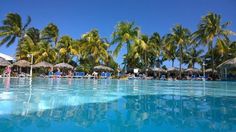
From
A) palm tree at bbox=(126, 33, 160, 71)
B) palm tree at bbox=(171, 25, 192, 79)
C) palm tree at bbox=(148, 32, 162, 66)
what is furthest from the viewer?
palm tree at bbox=(148, 32, 162, 66)

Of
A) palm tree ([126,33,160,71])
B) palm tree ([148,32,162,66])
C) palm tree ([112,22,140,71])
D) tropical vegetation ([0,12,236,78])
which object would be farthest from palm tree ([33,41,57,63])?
palm tree ([148,32,162,66])

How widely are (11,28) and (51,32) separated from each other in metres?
5.25

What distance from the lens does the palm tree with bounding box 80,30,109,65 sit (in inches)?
1321

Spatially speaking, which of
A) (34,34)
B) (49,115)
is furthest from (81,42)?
(49,115)

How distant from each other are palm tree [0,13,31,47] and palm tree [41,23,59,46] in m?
3.24

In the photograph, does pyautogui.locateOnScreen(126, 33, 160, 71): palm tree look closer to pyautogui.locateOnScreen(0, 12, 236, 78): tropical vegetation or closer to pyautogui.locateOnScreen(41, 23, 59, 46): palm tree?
pyautogui.locateOnScreen(0, 12, 236, 78): tropical vegetation

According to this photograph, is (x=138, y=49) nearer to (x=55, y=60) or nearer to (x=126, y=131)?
(x=55, y=60)

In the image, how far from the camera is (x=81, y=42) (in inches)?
1363

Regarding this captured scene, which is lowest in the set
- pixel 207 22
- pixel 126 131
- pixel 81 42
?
pixel 126 131

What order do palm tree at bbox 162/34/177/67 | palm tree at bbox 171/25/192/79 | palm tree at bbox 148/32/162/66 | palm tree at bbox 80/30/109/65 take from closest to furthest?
1. palm tree at bbox 80/30/109/65
2. palm tree at bbox 171/25/192/79
3. palm tree at bbox 162/34/177/67
4. palm tree at bbox 148/32/162/66

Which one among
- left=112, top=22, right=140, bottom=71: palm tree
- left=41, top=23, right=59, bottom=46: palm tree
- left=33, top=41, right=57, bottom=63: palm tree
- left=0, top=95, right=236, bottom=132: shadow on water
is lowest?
left=0, top=95, right=236, bottom=132: shadow on water

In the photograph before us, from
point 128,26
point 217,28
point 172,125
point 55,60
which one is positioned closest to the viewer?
point 172,125

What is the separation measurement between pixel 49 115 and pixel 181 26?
Result: 34021mm

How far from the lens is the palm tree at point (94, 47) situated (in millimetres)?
33562
